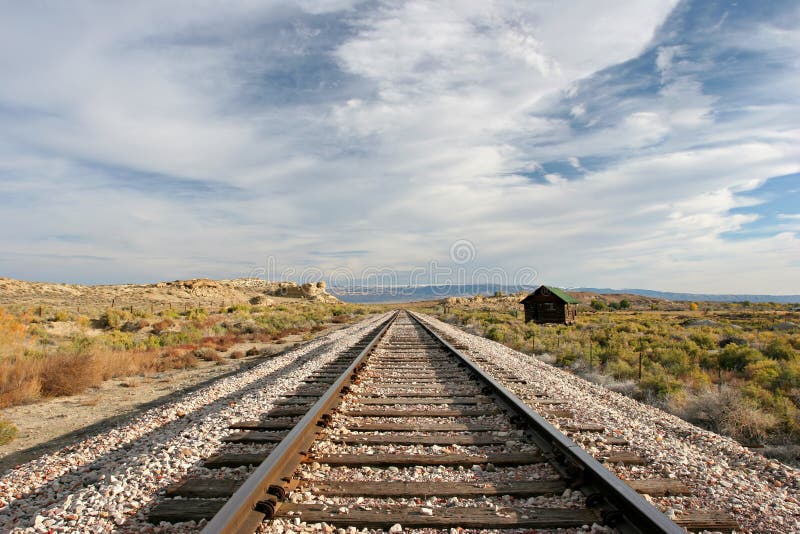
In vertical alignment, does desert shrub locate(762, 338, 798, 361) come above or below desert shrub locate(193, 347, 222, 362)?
above

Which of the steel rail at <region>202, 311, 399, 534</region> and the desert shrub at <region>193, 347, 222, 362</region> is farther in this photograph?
the desert shrub at <region>193, 347, 222, 362</region>

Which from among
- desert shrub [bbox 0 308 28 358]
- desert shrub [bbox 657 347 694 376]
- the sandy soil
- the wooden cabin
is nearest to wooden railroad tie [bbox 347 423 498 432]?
the sandy soil

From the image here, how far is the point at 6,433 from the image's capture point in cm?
711

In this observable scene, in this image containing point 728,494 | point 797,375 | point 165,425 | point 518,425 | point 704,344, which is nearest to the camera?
point 728,494

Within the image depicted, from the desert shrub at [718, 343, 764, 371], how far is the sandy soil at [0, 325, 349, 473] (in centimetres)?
1381

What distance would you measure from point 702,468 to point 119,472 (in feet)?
17.2

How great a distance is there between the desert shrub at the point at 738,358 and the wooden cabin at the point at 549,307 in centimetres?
1603

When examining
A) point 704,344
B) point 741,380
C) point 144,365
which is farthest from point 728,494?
point 704,344

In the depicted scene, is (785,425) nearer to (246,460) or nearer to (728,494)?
(728,494)

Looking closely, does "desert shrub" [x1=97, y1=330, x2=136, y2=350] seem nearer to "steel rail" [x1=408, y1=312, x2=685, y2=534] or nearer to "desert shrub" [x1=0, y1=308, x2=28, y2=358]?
"desert shrub" [x1=0, y1=308, x2=28, y2=358]

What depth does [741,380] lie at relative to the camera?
1153 centimetres

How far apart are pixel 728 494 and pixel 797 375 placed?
8.45 meters

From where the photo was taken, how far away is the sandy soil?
6.91 meters

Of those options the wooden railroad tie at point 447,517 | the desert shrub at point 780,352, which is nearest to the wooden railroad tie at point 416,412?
the wooden railroad tie at point 447,517
